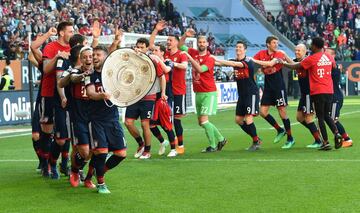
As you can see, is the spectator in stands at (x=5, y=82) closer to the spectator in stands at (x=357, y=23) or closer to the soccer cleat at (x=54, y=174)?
the soccer cleat at (x=54, y=174)

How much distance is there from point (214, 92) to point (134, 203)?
6983mm

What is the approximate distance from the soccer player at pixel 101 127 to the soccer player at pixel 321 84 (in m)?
5.97

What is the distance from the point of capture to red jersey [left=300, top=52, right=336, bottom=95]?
16250mm

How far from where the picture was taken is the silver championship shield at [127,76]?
429 inches

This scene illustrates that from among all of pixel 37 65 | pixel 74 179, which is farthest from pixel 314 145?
pixel 74 179

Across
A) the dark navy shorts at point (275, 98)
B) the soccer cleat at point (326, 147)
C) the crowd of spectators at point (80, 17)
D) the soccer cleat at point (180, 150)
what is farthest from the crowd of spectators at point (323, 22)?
the soccer cleat at point (180, 150)

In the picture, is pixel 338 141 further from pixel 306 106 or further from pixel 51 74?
pixel 51 74

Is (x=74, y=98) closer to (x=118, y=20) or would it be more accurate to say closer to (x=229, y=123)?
(x=229, y=123)

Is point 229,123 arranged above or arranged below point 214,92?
below

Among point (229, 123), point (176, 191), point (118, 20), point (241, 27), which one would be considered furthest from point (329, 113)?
point (241, 27)

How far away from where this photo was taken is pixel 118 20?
4084 cm

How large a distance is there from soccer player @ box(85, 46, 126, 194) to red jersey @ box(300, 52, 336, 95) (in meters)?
5.93

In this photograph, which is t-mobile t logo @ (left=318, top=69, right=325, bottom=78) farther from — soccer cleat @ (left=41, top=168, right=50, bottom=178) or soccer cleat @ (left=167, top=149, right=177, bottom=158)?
soccer cleat @ (left=41, top=168, right=50, bottom=178)

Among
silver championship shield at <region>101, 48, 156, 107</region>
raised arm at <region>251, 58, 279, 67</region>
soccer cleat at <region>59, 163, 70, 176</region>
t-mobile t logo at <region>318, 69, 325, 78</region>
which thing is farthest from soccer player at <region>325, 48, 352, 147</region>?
silver championship shield at <region>101, 48, 156, 107</region>
